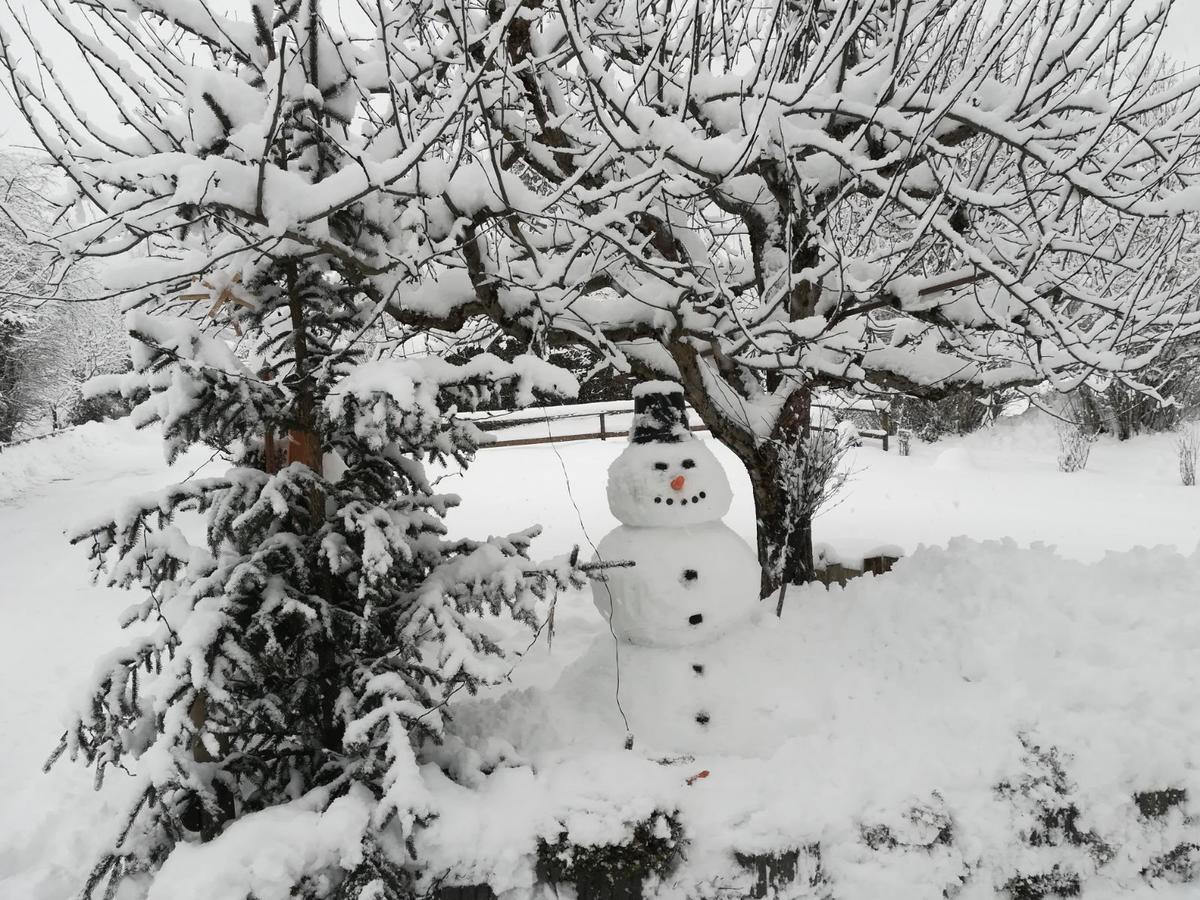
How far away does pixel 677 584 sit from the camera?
3068 mm

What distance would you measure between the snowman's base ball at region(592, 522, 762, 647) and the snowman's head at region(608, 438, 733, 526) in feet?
0.24

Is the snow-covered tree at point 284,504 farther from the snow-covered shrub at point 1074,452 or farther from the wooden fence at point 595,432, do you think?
the snow-covered shrub at point 1074,452

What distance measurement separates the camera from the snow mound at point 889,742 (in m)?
2.50

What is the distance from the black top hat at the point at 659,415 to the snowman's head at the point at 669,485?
0.05 m

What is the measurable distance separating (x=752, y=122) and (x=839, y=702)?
104 inches

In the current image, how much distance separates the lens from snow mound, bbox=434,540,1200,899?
2502 millimetres

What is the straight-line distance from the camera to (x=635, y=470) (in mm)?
3172

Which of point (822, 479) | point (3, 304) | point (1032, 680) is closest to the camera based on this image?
point (1032, 680)

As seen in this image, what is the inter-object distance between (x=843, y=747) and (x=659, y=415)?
5.37 feet

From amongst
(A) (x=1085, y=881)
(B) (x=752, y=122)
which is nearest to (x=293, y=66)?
(B) (x=752, y=122)

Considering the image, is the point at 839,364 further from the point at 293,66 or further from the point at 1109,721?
the point at 293,66

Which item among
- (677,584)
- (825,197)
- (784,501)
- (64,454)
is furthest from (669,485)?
(64,454)

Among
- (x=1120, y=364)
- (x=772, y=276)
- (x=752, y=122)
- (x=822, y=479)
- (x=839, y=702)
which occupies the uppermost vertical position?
(x=752, y=122)

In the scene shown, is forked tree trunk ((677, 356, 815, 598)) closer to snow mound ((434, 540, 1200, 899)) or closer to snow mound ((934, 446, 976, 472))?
snow mound ((434, 540, 1200, 899))
